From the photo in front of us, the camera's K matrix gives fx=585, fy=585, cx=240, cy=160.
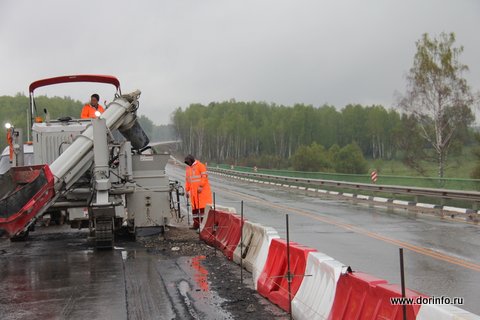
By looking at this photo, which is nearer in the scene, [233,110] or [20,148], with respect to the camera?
[20,148]

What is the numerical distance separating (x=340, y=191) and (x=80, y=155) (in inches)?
904

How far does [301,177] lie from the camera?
127 ft

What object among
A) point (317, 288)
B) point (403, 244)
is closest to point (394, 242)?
point (403, 244)

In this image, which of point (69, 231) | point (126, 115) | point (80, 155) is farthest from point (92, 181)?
point (69, 231)

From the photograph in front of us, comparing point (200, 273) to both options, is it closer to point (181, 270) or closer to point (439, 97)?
point (181, 270)

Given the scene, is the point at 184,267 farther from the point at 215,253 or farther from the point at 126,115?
the point at 126,115

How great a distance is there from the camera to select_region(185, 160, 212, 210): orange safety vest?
593 inches

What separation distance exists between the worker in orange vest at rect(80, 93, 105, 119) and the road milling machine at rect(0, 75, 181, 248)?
0.47 metres

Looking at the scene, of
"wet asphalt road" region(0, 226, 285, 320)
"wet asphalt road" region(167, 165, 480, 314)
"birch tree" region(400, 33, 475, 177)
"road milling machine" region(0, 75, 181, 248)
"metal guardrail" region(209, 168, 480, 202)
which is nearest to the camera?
"wet asphalt road" region(0, 226, 285, 320)

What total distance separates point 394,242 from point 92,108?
7.61m

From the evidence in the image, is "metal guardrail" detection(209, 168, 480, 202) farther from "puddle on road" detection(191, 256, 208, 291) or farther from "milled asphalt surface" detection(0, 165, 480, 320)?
"puddle on road" detection(191, 256, 208, 291)

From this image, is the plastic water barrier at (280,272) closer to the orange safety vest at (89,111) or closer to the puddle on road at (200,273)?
the puddle on road at (200,273)

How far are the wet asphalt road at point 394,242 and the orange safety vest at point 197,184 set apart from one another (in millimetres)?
2159

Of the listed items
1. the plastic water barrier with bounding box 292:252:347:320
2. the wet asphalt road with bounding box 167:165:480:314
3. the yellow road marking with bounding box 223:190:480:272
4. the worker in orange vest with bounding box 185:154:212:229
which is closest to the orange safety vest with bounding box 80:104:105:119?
the worker in orange vest with bounding box 185:154:212:229
